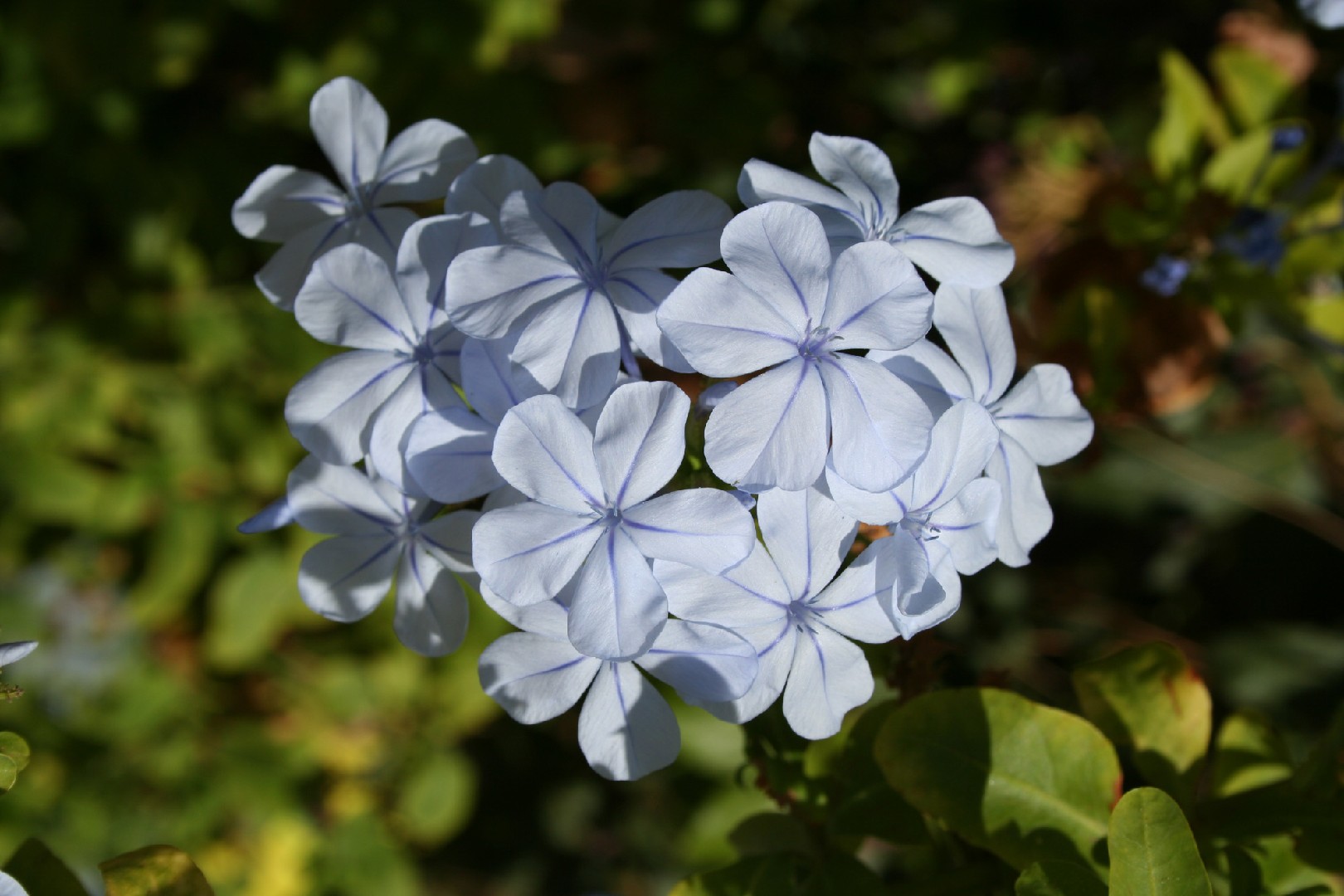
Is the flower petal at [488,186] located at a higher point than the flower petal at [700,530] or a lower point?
higher

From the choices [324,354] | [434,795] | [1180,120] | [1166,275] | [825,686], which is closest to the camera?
[825,686]

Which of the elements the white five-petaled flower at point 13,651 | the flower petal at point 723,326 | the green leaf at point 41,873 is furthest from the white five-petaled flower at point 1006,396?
the green leaf at point 41,873

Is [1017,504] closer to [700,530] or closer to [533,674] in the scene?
[700,530]

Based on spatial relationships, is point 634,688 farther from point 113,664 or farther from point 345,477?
point 113,664

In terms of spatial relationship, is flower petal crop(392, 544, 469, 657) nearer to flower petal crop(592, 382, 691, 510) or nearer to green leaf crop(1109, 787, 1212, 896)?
flower petal crop(592, 382, 691, 510)

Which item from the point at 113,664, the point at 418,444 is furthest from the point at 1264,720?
the point at 113,664

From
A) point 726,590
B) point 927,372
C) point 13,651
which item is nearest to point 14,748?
point 13,651

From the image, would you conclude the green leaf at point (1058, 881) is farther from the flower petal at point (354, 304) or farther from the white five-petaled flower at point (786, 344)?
the flower petal at point (354, 304)
